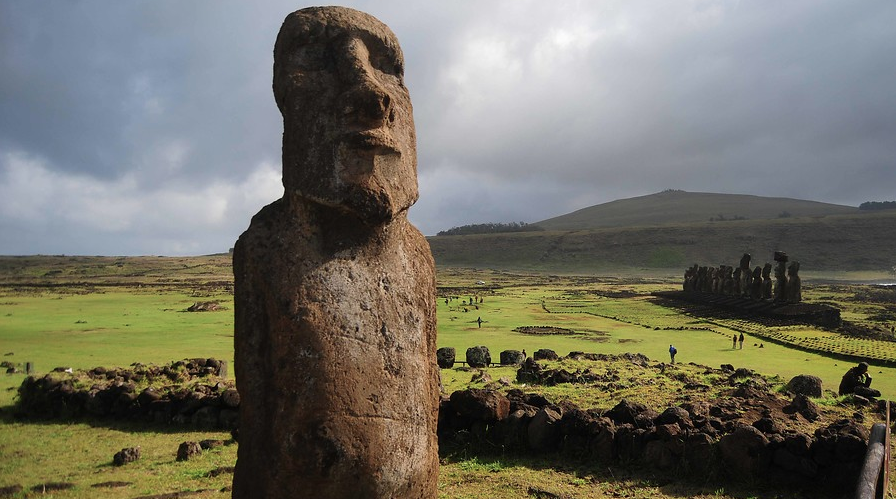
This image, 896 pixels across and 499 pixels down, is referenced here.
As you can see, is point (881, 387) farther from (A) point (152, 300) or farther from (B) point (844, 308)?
(A) point (152, 300)

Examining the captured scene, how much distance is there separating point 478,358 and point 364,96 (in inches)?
563

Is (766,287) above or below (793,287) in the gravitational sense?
below

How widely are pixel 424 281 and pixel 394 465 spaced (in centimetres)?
129

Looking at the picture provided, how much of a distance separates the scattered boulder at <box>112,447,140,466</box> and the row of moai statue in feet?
111

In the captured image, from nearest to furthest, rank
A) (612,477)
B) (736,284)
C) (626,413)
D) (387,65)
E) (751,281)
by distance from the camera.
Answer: (387,65) < (612,477) < (626,413) < (751,281) < (736,284)

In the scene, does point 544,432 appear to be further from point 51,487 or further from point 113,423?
point 113,423

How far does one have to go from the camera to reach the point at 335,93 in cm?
429

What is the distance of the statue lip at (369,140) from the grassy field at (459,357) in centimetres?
497

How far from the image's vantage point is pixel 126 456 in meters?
9.32

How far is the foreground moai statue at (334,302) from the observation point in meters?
3.88

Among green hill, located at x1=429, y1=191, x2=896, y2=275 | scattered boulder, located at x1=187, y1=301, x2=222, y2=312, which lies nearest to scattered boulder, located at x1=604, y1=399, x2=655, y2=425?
scattered boulder, located at x1=187, y1=301, x2=222, y2=312

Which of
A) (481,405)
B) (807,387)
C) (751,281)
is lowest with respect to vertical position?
(807,387)

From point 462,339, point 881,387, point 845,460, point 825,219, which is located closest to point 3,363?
point 462,339

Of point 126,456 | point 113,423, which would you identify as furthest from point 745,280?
point 126,456
